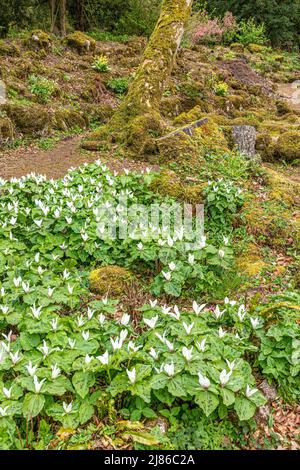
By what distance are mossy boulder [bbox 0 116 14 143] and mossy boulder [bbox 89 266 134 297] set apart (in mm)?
6083

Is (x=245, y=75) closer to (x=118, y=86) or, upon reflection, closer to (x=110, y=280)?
(x=118, y=86)

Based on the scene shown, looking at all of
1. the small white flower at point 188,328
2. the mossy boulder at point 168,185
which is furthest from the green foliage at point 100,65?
the small white flower at point 188,328

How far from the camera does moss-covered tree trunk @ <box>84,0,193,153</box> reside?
8.58m

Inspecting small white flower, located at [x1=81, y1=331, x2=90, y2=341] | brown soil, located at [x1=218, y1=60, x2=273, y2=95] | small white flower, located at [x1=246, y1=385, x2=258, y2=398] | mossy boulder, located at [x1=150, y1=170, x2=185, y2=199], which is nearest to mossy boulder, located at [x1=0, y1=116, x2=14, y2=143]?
mossy boulder, located at [x1=150, y1=170, x2=185, y2=199]

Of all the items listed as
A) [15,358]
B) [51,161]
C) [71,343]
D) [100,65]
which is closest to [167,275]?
[71,343]

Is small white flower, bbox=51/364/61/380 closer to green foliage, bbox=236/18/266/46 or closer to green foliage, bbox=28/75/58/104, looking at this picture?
green foliage, bbox=28/75/58/104

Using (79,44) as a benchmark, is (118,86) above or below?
below

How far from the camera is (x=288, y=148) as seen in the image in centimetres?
895

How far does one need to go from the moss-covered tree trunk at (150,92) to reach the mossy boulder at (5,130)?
6.29 feet

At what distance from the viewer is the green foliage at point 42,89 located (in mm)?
11328

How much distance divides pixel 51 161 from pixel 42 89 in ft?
12.3

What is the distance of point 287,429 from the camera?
2.83 metres

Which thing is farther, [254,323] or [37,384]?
[254,323]

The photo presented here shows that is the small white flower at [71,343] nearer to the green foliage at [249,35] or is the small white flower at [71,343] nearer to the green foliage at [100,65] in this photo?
the green foliage at [100,65]
